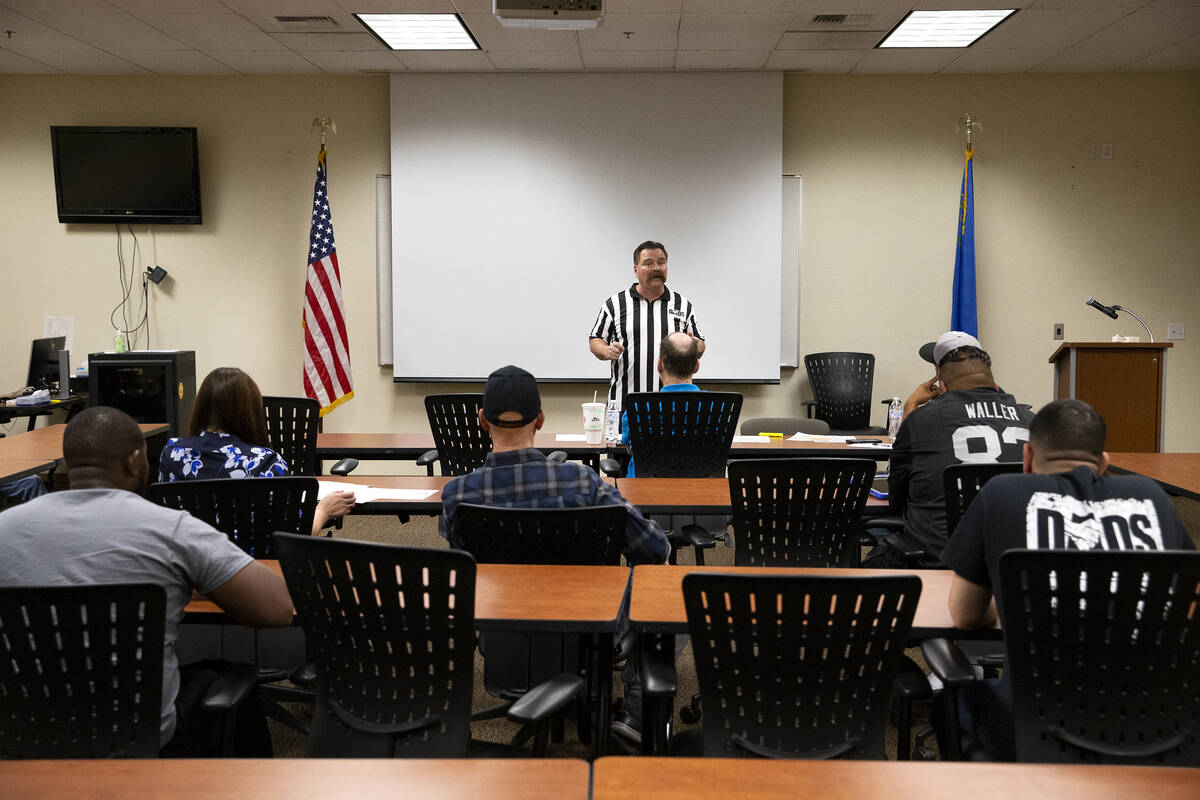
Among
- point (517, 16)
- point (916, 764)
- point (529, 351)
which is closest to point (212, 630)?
point (916, 764)

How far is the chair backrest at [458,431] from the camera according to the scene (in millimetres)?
4367

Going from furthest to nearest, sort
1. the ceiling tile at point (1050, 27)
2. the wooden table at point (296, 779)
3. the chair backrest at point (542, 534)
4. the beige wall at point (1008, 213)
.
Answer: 1. the beige wall at point (1008, 213)
2. the ceiling tile at point (1050, 27)
3. the chair backrest at point (542, 534)
4. the wooden table at point (296, 779)

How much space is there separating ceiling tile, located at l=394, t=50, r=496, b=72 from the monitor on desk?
3.19 metres

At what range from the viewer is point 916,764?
143 cm

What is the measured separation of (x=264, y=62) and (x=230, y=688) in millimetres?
5922

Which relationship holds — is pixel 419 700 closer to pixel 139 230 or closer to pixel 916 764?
pixel 916 764

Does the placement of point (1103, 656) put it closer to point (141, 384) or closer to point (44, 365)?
point (141, 384)

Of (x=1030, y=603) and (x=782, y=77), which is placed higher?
(x=782, y=77)

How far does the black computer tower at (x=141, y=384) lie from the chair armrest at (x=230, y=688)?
5028 mm

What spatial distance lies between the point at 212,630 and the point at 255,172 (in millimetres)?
5462

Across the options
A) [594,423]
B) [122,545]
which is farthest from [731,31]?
[122,545]

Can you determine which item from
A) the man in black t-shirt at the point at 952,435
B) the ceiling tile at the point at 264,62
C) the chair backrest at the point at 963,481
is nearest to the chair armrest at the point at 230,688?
the chair backrest at the point at 963,481

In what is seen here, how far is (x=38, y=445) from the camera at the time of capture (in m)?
4.58

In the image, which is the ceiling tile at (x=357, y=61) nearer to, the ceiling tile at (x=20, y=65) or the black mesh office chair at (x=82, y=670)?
the ceiling tile at (x=20, y=65)
